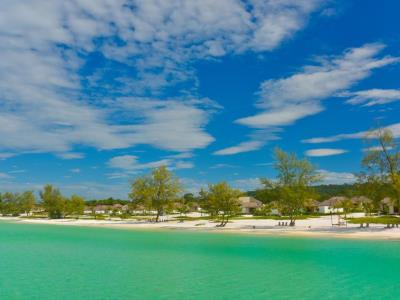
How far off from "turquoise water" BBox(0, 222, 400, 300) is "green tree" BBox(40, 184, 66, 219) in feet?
234

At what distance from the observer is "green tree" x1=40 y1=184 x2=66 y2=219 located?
108 meters

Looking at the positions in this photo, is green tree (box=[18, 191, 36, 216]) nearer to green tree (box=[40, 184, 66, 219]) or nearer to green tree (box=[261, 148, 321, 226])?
green tree (box=[40, 184, 66, 219])

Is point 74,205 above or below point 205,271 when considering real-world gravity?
above

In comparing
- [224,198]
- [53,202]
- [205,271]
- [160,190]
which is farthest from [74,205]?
[205,271]

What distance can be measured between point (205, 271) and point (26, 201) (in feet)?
420

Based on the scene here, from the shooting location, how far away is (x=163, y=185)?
260 feet

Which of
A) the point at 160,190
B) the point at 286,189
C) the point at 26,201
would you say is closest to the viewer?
the point at 286,189

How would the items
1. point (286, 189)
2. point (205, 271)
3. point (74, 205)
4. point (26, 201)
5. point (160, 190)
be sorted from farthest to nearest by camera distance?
point (26, 201), point (74, 205), point (160, 190), point (286, 189), point (205, 271)

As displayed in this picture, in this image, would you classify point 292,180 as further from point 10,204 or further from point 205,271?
point 10,204

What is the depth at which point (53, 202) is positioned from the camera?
362 feet

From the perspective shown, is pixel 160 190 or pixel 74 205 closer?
pixel 160 190

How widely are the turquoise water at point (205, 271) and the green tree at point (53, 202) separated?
234 ft

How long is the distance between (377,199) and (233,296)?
124 ft

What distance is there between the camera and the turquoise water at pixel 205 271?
64.0 feet
